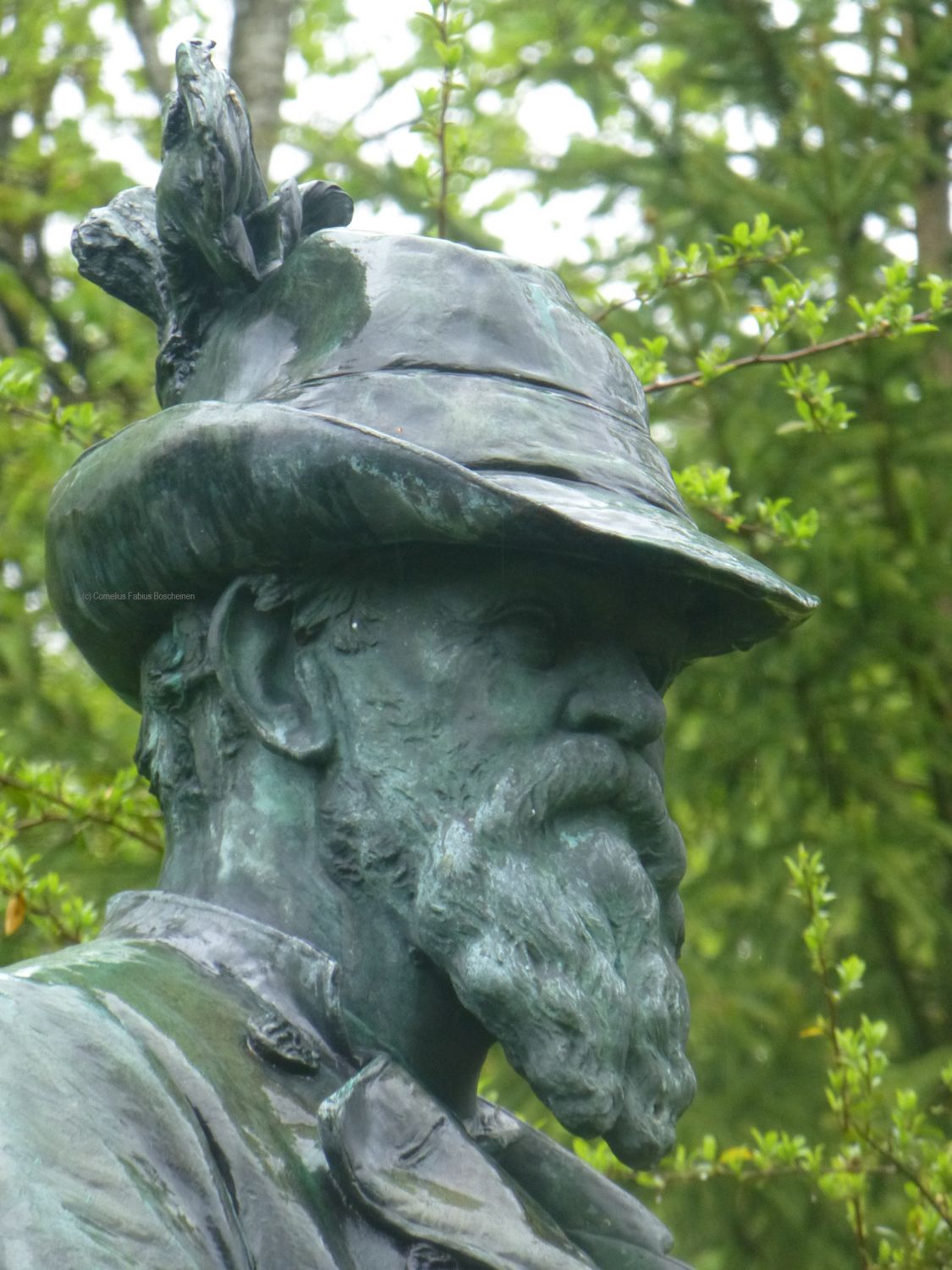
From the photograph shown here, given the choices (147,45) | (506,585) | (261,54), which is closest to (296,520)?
(506,585)

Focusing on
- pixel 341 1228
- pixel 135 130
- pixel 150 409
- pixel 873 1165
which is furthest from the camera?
pixel 135 130

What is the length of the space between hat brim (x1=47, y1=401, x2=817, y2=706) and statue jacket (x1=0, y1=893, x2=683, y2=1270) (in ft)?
1.28

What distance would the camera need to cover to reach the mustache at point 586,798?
2424 mm

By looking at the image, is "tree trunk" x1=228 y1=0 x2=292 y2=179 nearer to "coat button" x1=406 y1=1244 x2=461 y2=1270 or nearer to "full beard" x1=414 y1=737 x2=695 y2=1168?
"full beard" x1=414 y1=737 x2=695 y2=1168

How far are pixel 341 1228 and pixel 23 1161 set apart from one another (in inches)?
16.1

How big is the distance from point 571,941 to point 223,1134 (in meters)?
0.44

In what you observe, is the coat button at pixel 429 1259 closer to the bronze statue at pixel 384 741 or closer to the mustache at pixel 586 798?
the bronze statue at pixel 384 741

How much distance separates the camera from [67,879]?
19.3 ft

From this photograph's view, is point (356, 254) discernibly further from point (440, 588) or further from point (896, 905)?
point (896, 905)

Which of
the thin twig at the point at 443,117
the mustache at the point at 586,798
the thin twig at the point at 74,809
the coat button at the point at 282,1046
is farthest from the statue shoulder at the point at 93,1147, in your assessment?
the thin twig at the point at 443,117

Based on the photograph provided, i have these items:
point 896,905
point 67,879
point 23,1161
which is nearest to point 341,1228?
point 23,1161

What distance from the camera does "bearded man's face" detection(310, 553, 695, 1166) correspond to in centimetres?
236

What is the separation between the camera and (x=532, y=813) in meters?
2.43

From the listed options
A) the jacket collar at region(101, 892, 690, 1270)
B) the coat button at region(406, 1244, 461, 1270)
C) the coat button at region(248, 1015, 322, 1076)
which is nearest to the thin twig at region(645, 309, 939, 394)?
the jacket collar at region(101, 892, 690, 1270)
